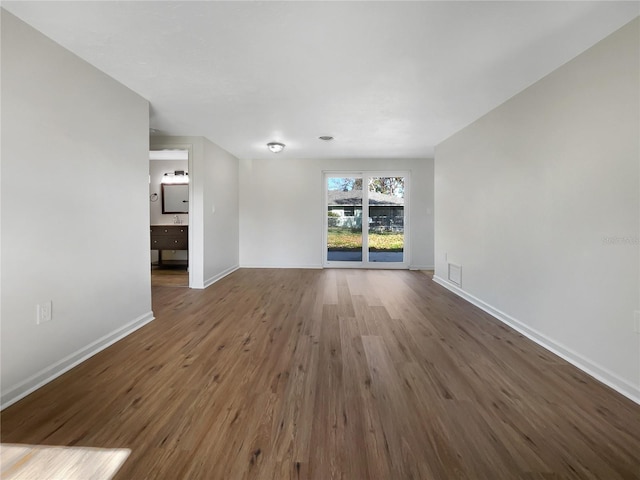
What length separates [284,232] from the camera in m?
6.24

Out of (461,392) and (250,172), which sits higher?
(250,172)

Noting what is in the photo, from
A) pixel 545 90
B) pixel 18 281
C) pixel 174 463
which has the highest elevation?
pixel 545 90

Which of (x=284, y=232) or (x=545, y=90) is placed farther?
(x=284, y=232)

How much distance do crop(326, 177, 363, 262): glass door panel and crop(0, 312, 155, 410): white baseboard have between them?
4.17 meters

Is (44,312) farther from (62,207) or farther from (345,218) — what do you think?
(345,218)

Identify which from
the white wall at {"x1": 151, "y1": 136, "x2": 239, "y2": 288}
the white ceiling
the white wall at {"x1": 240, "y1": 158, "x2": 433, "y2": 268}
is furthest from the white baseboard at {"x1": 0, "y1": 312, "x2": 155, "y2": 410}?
the white wall at {"x1": 240, "y1": 158, "x2": 433, "y2": 268}

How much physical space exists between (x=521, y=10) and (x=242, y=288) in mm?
4252

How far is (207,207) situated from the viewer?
4543mm

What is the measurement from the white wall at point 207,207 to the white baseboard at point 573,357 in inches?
159

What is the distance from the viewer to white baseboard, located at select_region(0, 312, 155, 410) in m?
1.70

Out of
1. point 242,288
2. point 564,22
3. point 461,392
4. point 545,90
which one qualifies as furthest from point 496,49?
point 242,288

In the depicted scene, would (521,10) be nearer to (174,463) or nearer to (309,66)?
(309,66)

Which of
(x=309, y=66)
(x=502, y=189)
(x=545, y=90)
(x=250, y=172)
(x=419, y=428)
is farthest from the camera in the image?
(x=250, y=172)

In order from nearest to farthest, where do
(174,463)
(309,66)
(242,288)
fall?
1. (174,463)
2. (309,66)
3. (242,288)
